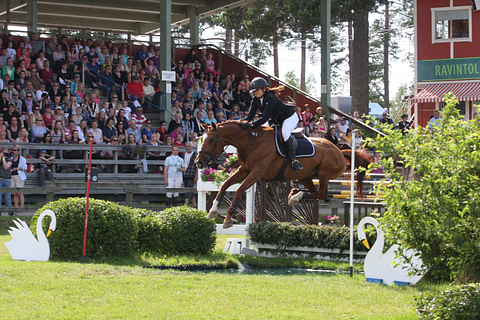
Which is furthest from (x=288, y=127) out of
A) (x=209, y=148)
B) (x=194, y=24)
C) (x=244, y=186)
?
(x=194, y=24)

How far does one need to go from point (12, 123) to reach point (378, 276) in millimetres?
12279

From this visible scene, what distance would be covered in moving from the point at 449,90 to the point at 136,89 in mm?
12582

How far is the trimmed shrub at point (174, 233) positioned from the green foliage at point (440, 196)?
5040 mm

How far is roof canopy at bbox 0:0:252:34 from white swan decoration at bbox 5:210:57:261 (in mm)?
19508

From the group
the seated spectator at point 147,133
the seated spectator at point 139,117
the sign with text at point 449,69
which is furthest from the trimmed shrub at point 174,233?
the sign with text at point 449,69

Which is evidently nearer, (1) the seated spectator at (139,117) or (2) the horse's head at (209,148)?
(2) the horse's head at (209,148)

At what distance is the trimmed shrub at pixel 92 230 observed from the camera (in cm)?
1053

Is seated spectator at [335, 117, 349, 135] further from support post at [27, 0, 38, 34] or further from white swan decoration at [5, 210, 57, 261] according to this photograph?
white swan decoration at [5, 210, 57, 261]

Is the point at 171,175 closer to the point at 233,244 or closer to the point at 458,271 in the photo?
the point at 233,244

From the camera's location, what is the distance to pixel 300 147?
12602 mm

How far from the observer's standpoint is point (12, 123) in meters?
18.5

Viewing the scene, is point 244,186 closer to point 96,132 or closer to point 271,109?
point 271,109

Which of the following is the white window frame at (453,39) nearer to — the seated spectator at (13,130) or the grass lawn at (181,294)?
the seated spectator at (13,130)

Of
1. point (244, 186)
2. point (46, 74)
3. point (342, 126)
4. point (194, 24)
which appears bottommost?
point (244, 186)
